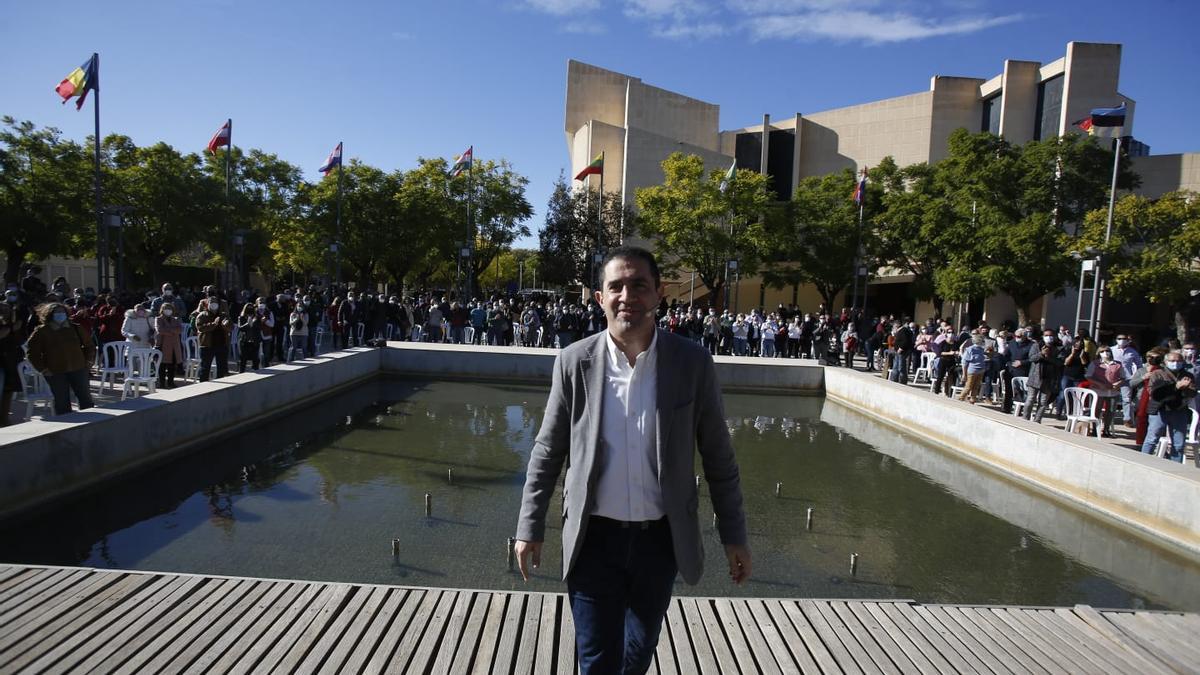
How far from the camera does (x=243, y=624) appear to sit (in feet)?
13.1

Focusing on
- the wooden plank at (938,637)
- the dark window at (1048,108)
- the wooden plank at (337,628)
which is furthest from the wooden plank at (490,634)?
the dark window at (1048,108)

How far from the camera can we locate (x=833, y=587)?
628cm

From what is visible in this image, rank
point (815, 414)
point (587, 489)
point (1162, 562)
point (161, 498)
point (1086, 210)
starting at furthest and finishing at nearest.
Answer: point (1086, 210) → point (815, 414) → point (161, 498) → point (1162, 562) → point (587, 489)

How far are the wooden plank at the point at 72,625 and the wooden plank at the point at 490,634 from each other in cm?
212

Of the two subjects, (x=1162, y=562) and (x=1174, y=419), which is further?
(x=1174, y=419)

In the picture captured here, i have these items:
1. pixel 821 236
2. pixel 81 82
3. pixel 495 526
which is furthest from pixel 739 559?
pixel 821 236

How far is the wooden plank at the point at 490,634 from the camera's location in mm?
3652

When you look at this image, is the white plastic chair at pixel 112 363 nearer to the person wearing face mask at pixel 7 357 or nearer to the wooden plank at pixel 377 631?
the person wearing face mask at pixel 7 357

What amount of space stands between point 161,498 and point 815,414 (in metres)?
12.7

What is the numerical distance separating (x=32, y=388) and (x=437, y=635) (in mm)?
10226

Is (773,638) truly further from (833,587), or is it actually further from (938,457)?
(938,457)

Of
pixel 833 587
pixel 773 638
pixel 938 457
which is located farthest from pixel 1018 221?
pixel 773 638

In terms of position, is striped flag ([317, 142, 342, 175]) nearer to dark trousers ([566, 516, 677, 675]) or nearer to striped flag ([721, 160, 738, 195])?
striped flag ([721, 160, 738, 195])

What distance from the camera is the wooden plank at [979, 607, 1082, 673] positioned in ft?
13.0
